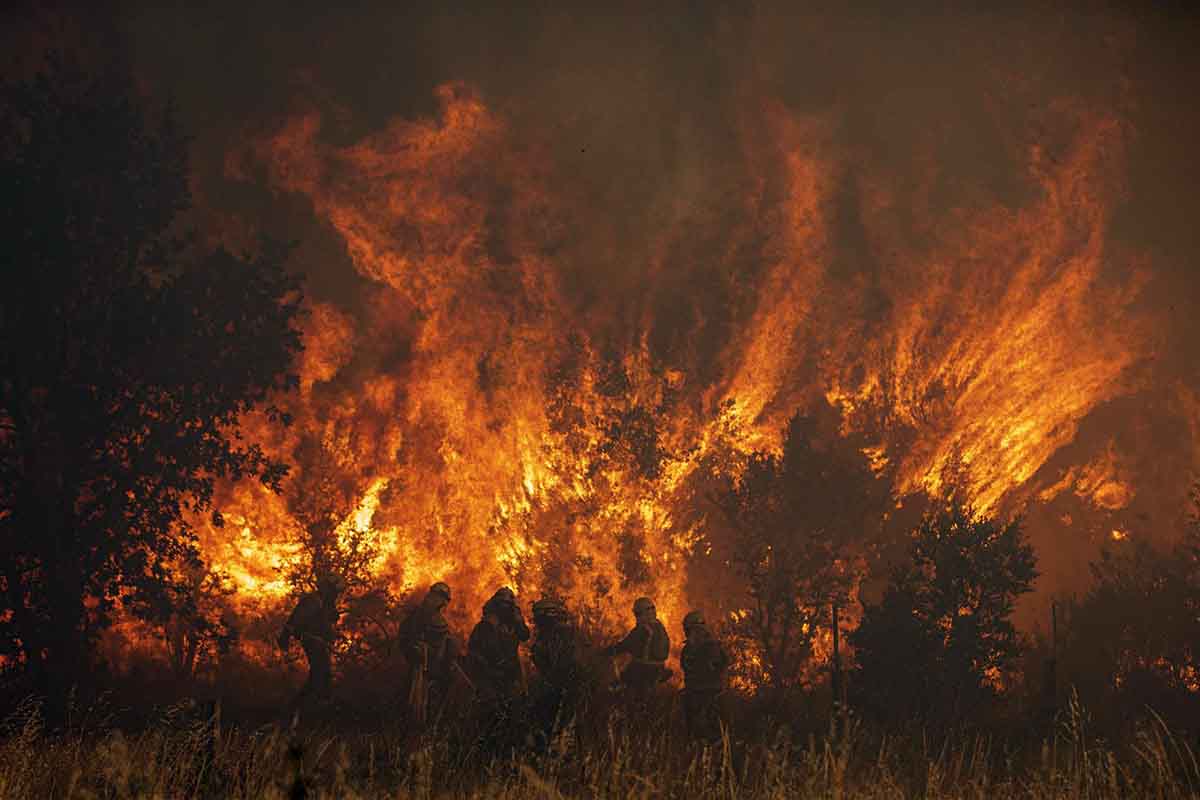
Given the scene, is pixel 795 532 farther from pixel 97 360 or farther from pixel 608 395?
pixel 97 360

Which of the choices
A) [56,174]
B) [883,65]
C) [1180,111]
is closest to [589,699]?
[56,174]

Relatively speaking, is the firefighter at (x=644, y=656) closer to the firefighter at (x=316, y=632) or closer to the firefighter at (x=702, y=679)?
the firefighter at (x=702, y=679)

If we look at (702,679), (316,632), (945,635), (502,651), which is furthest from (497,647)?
(945,635)

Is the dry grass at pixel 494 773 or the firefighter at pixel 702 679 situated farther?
the firefighter at pixel 702 679

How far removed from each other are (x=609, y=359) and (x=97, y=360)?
18.0 metres

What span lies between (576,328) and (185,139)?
16.3 m

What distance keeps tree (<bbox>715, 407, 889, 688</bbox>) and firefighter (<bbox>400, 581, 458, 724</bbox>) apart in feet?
30.4

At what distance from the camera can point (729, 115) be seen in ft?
124

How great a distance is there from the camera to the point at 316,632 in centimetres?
1902

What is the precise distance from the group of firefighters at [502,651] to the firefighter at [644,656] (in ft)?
0.06

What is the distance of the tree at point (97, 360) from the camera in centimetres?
1689

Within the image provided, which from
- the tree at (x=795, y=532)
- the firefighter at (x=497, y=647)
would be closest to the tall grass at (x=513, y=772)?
the firefighter at (x=497, y=647)

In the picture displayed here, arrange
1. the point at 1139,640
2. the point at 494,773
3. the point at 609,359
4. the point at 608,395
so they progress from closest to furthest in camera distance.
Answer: the point at 494,773, the point at 1139,640, the point at 608,395, the point at 609,359

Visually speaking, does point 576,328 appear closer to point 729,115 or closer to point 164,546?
point 729,115
